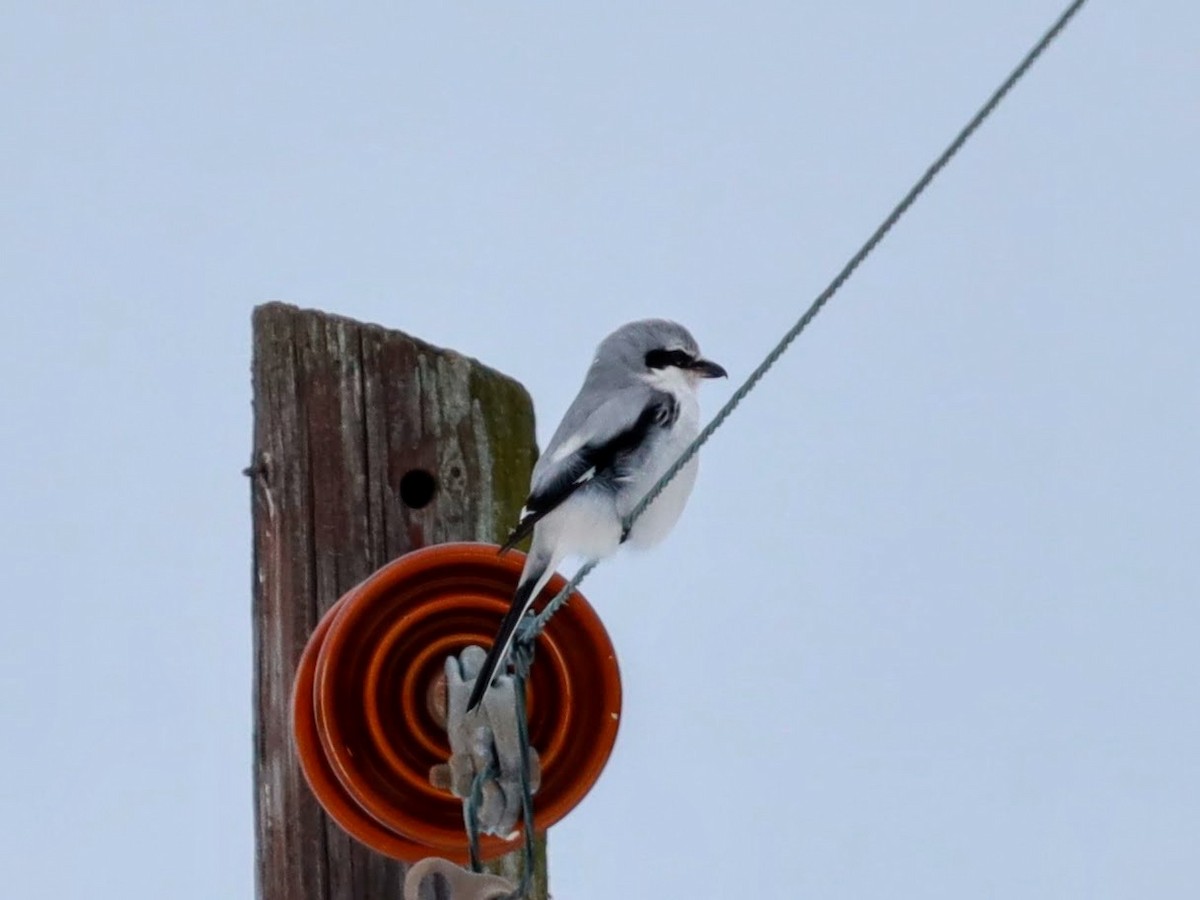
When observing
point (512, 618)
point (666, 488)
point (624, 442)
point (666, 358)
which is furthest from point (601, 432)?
point (512, 618)

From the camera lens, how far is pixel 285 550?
3.38 meters

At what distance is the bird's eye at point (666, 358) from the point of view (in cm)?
510

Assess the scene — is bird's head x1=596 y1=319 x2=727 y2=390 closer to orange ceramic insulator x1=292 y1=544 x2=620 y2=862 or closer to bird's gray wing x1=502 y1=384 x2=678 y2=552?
bird's gray wing x1=502 y1=384 x2=678 y2=552

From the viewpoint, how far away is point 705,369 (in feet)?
16.9

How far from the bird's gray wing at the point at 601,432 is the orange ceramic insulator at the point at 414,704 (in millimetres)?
838

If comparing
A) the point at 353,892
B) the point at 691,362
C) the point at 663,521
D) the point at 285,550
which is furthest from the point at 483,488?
the point at 691,362

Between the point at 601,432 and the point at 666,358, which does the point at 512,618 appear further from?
the point at 666,358

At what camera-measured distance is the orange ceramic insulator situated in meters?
3.16

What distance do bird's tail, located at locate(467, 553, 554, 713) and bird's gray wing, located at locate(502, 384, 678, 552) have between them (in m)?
0.66

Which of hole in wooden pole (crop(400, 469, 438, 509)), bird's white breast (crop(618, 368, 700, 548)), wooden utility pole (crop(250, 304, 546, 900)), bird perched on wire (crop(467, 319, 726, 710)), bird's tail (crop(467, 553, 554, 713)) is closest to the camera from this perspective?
bird's tail (crop(467, 553, 554, 713))

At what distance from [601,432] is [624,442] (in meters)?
0.09

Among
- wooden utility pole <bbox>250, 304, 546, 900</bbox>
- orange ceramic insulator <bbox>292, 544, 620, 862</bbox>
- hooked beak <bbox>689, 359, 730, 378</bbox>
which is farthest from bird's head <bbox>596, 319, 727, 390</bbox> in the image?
orange ceramic insulator <bbox>292, 544, 620, 862</bbox>

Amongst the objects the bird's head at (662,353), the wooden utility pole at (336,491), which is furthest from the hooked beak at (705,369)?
the wooden utility pole at (336,491)

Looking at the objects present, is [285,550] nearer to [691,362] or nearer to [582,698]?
[582,698]
